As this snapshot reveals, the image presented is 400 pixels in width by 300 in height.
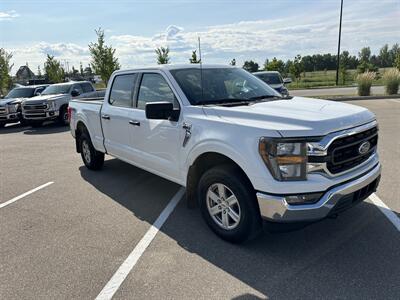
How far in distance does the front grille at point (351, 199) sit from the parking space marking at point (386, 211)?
71cm

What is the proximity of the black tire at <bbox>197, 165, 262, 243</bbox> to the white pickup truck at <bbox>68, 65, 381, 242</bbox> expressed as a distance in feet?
0.03

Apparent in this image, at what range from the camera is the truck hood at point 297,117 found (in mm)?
3055

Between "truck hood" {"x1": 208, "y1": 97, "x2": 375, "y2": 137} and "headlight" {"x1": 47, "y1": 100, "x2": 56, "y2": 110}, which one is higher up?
"truck hood" {"x1": 208, "y1": 97, "x2": 375, "y2": 137}

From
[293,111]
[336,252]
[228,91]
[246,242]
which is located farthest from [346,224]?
[228,91]

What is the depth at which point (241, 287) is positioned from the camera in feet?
9.79

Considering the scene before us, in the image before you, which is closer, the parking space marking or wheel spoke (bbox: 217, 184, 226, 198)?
wheel spoke (bbox: 217, 184, 226, 198)

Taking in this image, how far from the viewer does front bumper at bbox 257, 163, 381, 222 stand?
3049 mm

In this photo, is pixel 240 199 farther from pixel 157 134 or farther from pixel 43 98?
pixel 43 98

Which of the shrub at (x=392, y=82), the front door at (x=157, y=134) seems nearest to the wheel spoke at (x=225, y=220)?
the front door at (x=157, y=134)

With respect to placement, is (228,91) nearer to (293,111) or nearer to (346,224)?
(293,111)

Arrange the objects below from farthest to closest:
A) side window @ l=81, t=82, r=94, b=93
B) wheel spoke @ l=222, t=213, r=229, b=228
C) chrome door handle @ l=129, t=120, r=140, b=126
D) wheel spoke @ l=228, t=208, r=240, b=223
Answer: side window @ l=81, t=82, r=94, b=93 → chrome door handle @ l=129, t=120, r=140, b=126 → wheel spoke @ l=222, t=213, r=229, b=228 → wheel spoke @ l=228, t=208, r=240, b=223

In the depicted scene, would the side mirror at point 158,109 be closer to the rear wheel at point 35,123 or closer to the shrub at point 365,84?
the rear wheel at point 35,123

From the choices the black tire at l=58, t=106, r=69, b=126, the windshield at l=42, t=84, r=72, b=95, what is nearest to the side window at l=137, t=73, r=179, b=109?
the black tire at l=58, t=106, r=69, b=126

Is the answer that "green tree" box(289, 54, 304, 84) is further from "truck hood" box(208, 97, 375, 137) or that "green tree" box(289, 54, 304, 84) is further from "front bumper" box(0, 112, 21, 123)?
"truck hood" box(208, 97, 375, 137)
